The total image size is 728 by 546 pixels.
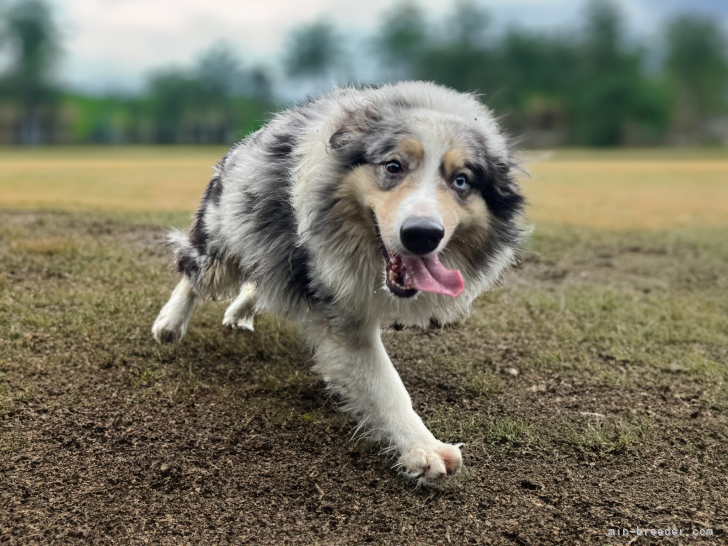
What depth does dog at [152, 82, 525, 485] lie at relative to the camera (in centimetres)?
283

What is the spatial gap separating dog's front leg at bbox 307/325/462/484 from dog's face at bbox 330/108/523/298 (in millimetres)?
507

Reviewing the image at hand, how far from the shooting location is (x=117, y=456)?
308 cm

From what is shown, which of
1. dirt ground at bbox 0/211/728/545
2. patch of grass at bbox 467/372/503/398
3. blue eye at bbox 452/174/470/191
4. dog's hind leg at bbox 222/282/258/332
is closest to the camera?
dirt ground at bbox 0/211/728/545

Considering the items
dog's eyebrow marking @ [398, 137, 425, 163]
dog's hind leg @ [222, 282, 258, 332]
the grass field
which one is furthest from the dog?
dog's hind leg @ [222, 282, 258, 332]

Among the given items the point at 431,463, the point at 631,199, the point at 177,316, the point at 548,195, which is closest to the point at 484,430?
the point at 431,463

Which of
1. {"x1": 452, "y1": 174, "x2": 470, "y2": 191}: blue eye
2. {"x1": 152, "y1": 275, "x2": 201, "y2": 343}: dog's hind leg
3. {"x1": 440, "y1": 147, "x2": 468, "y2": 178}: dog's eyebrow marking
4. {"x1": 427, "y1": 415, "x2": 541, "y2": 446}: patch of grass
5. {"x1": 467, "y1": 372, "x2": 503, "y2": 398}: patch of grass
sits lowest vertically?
{"x1": 427, "y1": 415, "x2": 541, "y2": 446}: patch of grass

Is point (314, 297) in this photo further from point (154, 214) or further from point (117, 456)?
Answer: point (154, 214)

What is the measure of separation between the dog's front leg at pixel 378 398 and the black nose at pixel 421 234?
0.75m

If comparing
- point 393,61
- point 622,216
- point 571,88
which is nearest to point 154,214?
point 622,216

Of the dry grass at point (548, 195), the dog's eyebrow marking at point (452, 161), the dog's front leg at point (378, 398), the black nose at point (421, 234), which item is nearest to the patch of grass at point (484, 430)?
the dog's front leg at point (378, 398)

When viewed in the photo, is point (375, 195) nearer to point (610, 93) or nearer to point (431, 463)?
point (431, 463)

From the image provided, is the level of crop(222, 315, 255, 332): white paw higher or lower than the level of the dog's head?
lower

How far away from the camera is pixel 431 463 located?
296cm

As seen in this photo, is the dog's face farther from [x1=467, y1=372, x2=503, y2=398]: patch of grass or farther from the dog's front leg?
[x1=467, y1=372, x2=503, y2=398]: patch of grass
